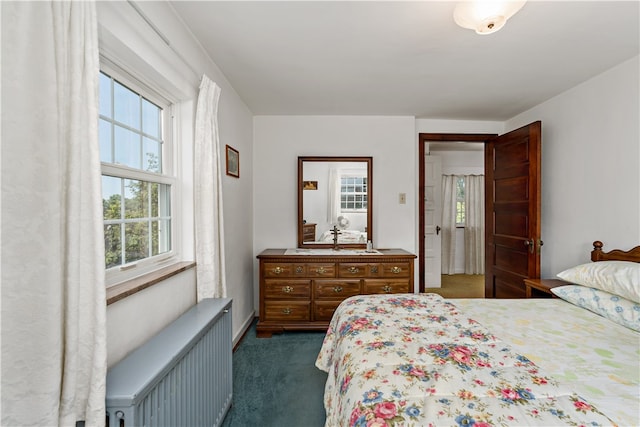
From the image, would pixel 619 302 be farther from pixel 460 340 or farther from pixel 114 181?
pixel 114 181

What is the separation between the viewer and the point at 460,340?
1.38m

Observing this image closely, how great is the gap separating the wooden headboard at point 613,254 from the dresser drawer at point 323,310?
7.25 ft

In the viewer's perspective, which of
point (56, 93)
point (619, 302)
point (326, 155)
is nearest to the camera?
point (56, 93)

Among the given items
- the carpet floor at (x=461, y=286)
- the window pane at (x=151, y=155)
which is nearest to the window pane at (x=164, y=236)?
the window pane at (x=151, y=155)

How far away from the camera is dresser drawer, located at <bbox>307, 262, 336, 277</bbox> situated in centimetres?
304

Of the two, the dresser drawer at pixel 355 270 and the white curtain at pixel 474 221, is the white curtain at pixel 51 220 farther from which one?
the white curtain at pixel 474 221

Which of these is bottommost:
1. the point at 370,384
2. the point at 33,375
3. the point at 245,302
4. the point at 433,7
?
the point at 245,302

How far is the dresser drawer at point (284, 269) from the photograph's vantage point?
3031 mm

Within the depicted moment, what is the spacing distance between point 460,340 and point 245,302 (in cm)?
237

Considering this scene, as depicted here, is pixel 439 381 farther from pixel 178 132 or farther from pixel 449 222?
pixel 449 222

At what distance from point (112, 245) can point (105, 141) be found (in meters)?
0.46

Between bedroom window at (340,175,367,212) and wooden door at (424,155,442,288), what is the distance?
172 centimetres

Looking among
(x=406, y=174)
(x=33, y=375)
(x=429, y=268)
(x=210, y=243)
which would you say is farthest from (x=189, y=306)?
(x=429, y=268)

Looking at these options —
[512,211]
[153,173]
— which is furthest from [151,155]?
[512,211]
